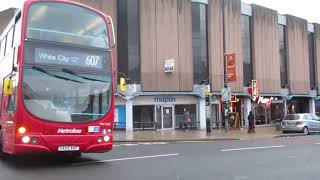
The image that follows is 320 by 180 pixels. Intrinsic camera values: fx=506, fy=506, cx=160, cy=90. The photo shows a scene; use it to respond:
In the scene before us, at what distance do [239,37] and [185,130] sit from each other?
35.5ft

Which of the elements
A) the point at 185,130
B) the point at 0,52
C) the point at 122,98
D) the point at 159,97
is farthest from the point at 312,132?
the point at 0,52

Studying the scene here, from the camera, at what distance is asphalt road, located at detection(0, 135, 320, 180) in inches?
460

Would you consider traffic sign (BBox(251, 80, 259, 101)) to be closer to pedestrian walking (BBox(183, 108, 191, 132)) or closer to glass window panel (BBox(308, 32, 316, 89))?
pedestrian walking (BBox(183, 108, 191, 132))

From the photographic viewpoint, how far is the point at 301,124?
1382 inches

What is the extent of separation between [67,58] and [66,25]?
0.92 metres

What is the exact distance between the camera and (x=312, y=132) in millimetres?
35656

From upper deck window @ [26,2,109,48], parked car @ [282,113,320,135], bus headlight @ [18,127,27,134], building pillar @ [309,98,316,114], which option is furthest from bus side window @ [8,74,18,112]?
building pillar @ [309,98,316,114]

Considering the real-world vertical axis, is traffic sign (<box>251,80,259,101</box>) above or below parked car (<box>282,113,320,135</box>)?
above

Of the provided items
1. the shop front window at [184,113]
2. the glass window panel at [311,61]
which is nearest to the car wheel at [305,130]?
the shop front window at [184,113]

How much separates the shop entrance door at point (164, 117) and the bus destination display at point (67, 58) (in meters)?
24.7

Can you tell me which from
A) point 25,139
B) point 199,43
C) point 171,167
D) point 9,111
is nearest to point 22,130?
point 25,139

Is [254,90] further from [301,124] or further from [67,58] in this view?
[67,58]

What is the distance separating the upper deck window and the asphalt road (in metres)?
3.44

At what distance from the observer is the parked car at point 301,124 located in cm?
3509
